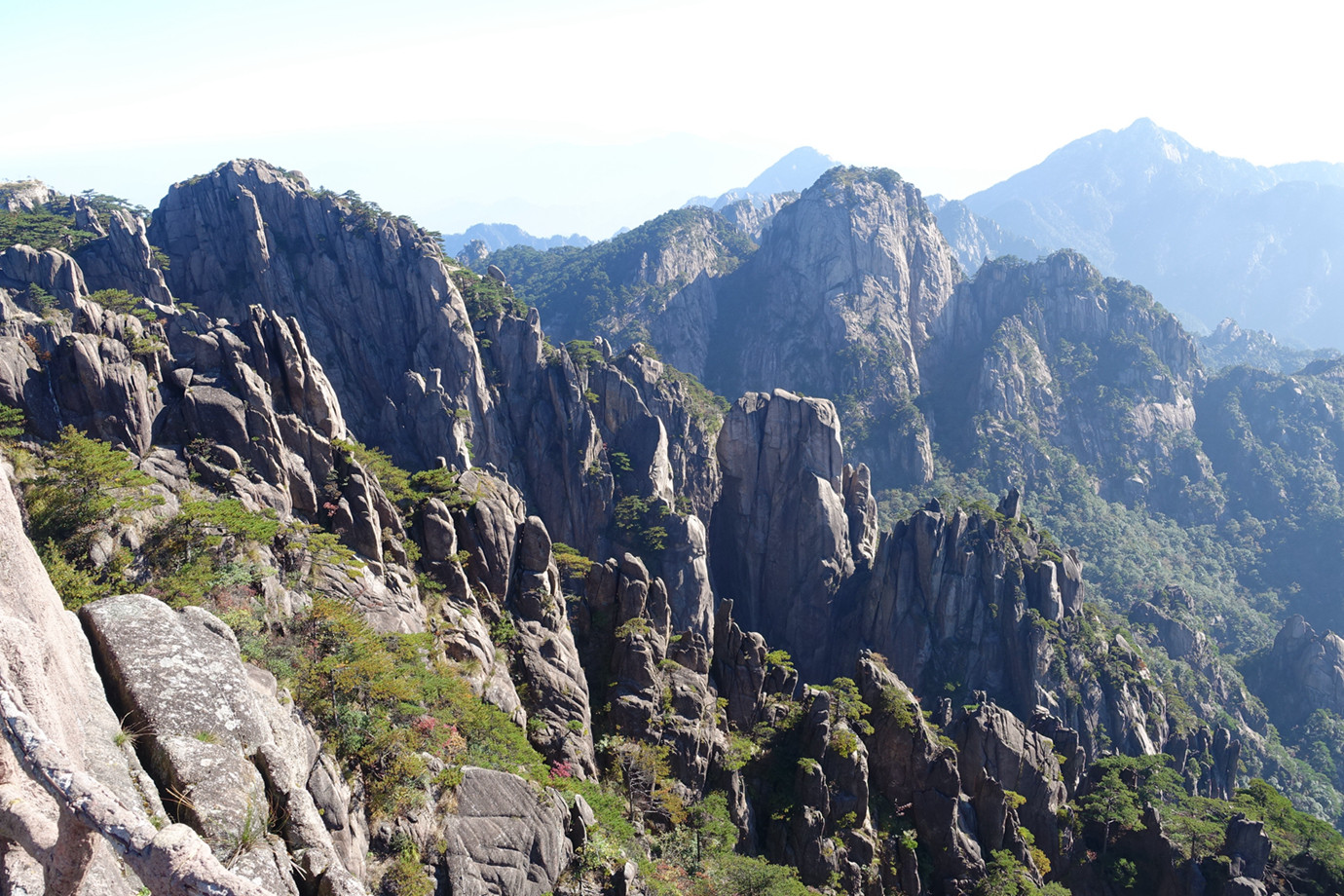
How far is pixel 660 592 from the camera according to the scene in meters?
39.6

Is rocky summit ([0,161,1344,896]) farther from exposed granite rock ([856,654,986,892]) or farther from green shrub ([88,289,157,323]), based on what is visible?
green shrub ([88,289,157,323])

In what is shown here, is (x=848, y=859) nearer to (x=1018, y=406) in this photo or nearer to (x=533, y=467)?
(x=533, y=467)

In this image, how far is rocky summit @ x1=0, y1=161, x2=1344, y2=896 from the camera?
36.2ft

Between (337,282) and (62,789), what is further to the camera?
(337,282)

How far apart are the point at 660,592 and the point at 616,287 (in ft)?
378

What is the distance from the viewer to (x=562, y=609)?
122ft

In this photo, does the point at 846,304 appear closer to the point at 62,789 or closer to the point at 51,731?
the point at 51,731

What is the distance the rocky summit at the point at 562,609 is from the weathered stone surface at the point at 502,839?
0.28ft

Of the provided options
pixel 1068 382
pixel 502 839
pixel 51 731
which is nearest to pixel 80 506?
pixel 502 839

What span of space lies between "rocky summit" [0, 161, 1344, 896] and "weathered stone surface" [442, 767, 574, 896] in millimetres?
85

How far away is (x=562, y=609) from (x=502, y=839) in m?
19.8

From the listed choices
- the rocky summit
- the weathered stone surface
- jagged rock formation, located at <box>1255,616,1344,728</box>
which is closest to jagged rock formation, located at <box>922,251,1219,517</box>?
the rocky summit

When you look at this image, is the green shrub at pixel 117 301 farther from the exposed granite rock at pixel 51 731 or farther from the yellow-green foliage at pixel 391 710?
the exposed granite rock at pixel 51 731

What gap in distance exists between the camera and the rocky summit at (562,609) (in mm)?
11031
